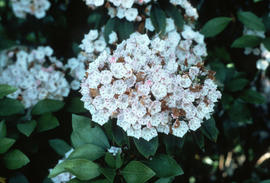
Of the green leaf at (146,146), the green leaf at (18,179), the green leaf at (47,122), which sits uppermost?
the green leaf at (146,146)

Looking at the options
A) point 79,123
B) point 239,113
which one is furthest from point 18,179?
point 239,113

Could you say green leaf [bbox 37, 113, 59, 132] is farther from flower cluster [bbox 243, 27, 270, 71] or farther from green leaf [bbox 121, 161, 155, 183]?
flower cluster [bbox 243, 27, 270, 71]

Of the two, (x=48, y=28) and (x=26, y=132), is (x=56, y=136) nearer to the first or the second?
(x=26, y=132)

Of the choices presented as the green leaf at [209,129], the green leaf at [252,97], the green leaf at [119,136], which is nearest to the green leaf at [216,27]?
the green leaf at [252,97]

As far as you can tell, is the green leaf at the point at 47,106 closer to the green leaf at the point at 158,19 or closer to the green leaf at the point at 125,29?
the green leaf at the point at 125,29

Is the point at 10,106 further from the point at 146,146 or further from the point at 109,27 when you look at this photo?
the point at 146,146

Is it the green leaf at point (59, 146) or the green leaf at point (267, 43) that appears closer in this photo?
the green leaf at point (59, 146)

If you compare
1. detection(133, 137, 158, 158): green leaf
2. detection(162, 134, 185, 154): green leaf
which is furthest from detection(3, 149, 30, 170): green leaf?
detection(162, 134, 185, 154): green leaf

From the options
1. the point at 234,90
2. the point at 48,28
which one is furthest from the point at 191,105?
the point at 48,28
